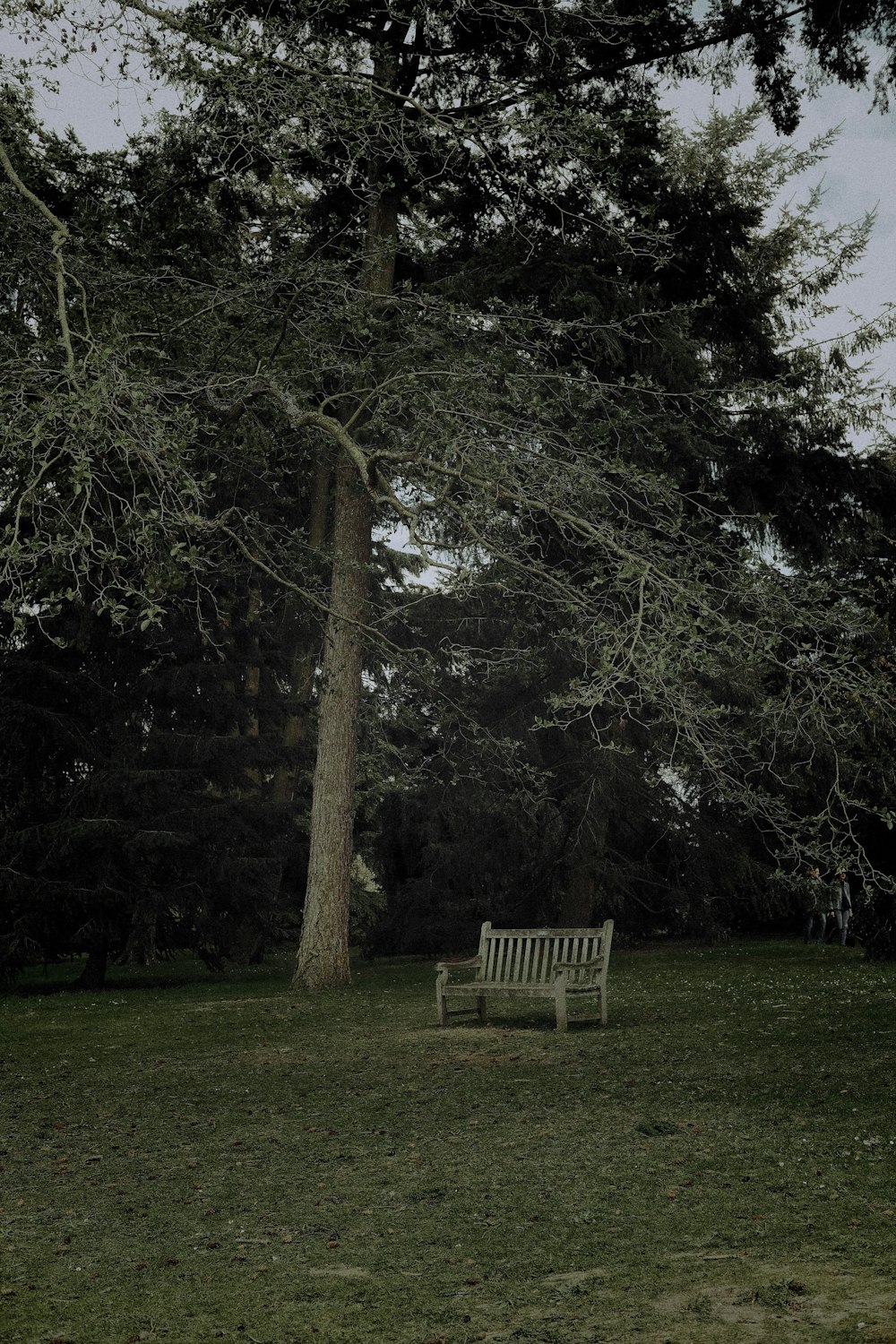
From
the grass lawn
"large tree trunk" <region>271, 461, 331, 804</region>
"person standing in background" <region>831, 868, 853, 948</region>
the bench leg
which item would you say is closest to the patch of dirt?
the grass lawn

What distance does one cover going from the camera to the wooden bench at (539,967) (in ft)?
36.7

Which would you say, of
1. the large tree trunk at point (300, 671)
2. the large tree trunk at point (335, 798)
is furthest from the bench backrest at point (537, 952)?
the large tree trunk at point (300, 671)

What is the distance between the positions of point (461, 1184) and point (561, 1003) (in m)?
5.29

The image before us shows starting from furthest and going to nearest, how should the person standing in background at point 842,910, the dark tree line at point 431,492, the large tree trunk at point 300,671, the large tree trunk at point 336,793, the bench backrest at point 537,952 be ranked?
the large tree trunk at point 300,671 < the person standing in background at point 842,910 < the large tree trunk at point 336,793 < the bench backrest at point 537,952 < the dark tree line at point 431,492

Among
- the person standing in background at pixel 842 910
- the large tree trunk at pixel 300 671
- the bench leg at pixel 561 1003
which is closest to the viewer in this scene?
the bench leg at pixel 561 1003

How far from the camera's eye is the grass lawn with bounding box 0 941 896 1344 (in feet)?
13.6

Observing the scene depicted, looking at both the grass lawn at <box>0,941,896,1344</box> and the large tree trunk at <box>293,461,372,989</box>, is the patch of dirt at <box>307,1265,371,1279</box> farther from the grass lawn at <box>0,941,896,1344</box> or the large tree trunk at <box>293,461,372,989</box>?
the large tree trunk at <box>293,461,372,989</box>

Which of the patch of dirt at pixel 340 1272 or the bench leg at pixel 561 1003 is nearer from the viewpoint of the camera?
the patch of dirt at pixel 340 1272

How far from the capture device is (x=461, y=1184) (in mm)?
5906

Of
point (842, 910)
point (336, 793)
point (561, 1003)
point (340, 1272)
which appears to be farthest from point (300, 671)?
point (340, 1272)

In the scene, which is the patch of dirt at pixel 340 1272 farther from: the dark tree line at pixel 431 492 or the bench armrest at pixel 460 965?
the bench armrest at pixel 460 965

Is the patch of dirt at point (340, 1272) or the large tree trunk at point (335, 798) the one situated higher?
the large tree trunk at point (335, 798)

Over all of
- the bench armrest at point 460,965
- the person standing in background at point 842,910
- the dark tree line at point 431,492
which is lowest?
the bench armrest at point 460,965

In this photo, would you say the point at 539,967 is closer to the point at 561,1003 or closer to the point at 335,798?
the point at 561,1003
